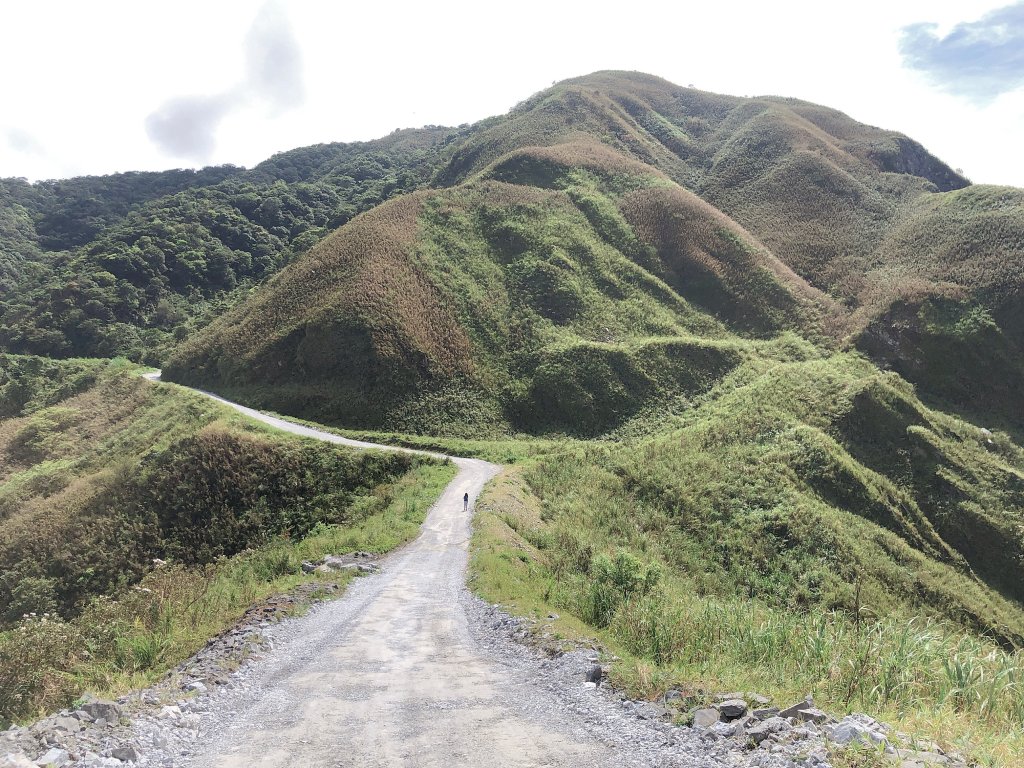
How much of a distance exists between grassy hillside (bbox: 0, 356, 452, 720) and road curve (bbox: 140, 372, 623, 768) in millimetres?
2018

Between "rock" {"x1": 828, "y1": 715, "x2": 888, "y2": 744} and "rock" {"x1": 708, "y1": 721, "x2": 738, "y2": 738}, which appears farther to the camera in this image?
"rock" {"x1": 708, "y1": 721, "x2": 738, "y2": 738}

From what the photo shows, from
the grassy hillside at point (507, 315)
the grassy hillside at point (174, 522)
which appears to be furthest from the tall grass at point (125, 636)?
the grassy hillside at point (507, 315)

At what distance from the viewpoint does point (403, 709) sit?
669 cm

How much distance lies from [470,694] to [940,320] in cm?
5363

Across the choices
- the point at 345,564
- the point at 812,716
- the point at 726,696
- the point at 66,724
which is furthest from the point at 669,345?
the point at 66,724

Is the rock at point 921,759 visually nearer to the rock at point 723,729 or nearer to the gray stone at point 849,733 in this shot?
the gray stone at point 849,733

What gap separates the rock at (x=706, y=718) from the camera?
18.4ft

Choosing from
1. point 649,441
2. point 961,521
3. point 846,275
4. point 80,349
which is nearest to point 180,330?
point 80,349

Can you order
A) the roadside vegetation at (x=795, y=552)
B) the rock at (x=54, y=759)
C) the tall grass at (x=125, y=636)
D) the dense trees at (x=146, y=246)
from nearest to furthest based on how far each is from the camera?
1. the rock at (x=54, y=759)
2. the roadside vegetation at (x=795, y=552)
3. the tall grass at (x=125, y=636)
4. the dense trees at (x=146, y=246)

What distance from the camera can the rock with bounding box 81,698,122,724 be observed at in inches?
224

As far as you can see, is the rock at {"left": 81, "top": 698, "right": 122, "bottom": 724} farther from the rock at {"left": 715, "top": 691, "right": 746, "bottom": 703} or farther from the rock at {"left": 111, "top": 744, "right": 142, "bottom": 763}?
the rock at {"left": 715, "top": 691, "right": 746, "bottom": 703}

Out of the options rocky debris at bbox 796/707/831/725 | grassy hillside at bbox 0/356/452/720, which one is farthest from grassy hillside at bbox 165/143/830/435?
rocky debris at bbox 796/707/831/725

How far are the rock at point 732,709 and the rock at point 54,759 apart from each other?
21.6ft

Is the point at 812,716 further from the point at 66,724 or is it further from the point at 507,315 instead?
the point at 507,315
